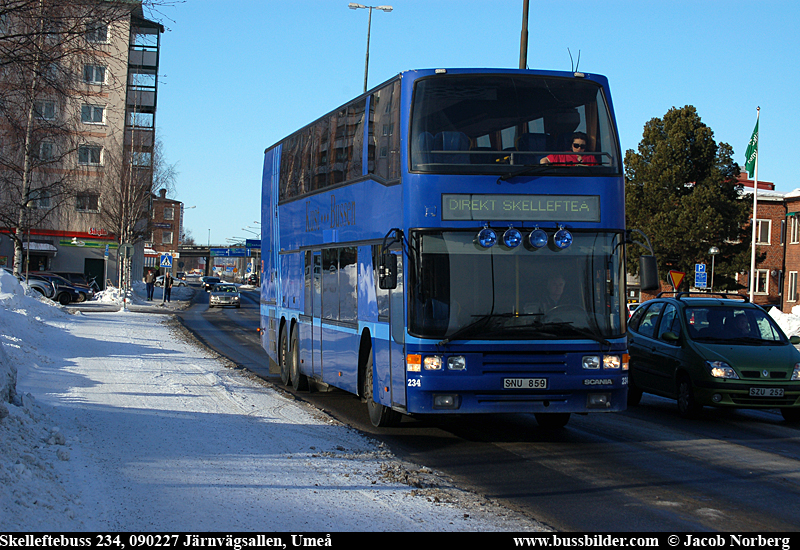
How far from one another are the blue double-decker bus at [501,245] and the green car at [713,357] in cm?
323

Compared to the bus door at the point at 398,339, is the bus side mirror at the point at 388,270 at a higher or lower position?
higher

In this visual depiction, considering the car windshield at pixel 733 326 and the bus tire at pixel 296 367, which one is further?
the bus tire at pixel 296 367

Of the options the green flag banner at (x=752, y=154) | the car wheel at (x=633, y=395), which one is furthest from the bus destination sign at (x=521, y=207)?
the green flag banner at (x=752, y=154)

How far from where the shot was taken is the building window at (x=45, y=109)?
13.0m

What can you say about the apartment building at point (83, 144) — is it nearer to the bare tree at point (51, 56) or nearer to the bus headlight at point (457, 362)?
the bare tree at point (51, 56)

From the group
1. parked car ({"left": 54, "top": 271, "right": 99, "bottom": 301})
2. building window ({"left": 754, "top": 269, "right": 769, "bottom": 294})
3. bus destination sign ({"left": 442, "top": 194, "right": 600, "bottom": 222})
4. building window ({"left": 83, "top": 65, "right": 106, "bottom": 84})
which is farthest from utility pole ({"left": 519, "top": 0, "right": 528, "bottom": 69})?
building window ({"left": 754, "top": 269, "right": 769, "bottom": 294})

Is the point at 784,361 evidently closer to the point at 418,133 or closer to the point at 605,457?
the point at 605,457

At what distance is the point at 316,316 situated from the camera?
1436 cm

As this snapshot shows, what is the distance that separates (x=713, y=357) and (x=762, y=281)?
5546cm

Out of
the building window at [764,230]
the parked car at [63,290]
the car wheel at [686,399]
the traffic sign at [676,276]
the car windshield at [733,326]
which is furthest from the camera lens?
the building window at [764,230]

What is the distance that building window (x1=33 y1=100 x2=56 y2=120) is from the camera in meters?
13.0

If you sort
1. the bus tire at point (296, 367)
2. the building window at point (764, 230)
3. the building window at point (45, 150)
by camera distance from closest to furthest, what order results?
1. the bus tire at point (296, 367)
2. the building window at point (45, 150)
3. the building window at point (764, 230)

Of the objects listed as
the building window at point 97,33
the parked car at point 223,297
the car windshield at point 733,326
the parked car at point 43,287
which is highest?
the building window at point 97,33
